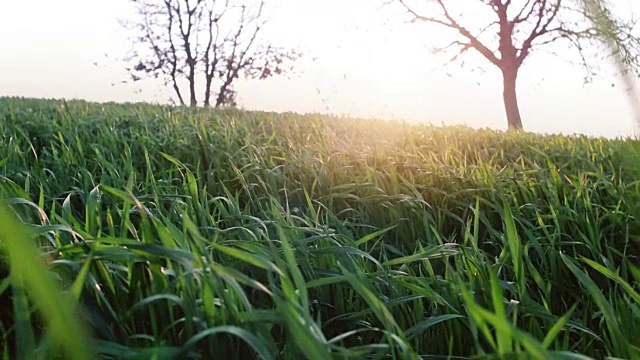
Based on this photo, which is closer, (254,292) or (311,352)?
(311,352)

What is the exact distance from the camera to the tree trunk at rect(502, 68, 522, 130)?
16.0 meters

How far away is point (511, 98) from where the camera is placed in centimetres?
1603

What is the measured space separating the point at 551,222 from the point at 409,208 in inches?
17.3

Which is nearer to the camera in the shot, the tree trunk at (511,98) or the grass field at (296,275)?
the grass field at (296,275)

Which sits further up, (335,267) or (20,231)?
(20,231)

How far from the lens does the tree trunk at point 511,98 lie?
15977 mm

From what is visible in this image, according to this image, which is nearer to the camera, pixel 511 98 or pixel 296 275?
pixel 296 275

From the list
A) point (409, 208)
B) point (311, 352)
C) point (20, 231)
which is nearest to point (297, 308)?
point (311, 352)

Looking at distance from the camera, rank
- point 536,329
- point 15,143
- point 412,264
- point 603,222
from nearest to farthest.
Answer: point 536,329
point 412,264
point 603,222
point 15,143

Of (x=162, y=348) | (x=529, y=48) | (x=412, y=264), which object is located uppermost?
(x=529, y=48)

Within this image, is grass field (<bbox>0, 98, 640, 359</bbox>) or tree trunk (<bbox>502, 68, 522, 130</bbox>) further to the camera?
tree trunk (<bbox>502, 68, 522, 130</bbox>)

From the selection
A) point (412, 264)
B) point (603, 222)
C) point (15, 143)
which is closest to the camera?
point (412, 264)

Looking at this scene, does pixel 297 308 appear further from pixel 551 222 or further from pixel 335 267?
pixel 551 222

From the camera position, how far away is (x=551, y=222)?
191 cm
